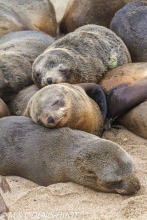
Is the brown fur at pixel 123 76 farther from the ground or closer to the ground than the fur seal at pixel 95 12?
farther from the ground

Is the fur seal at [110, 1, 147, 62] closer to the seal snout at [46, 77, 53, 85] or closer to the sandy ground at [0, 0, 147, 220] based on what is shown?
the seal snout at [46, 77, 53, 85]

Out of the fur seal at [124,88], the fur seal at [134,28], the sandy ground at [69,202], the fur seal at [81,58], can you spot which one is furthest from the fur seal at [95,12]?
the sandy ground at [69,202]

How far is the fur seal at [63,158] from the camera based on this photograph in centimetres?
464

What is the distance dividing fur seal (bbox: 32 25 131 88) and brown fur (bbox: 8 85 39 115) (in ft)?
0.39

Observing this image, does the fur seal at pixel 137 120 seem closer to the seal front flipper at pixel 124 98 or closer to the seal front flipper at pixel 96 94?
the seal front flipper at pixel 124 98

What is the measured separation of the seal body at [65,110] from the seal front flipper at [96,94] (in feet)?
0.70

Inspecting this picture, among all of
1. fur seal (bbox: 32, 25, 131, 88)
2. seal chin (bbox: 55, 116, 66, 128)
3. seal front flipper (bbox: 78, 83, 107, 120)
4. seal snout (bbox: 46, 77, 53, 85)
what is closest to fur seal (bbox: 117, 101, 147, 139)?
seal front flipper (bbox: 78, 83, 107, 120)

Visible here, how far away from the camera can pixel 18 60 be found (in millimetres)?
7352

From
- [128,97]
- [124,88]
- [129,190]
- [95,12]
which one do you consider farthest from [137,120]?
[95,12]

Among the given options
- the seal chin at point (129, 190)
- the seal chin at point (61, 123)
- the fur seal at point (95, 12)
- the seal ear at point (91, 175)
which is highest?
the seal chin at point (61, 123)

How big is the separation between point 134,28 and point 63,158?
11.2ft

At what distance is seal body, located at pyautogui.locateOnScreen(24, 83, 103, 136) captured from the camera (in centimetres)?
537

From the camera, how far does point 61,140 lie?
199 inches

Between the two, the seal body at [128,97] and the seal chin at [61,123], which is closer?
the seal chin at [61,123]
